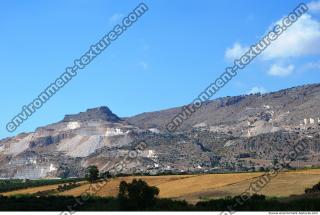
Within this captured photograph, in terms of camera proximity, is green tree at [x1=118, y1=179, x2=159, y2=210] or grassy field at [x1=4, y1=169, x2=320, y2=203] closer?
green tree at [x1=118, y1=179, x2=159, y2=210]

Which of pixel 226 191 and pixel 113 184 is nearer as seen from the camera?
pixel 226 191

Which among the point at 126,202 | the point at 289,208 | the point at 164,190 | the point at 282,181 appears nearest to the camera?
the point at 289,208

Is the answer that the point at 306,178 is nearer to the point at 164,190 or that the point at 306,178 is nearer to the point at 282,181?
the point at 282,181

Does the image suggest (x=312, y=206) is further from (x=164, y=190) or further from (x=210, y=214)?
(x=164, y=190)

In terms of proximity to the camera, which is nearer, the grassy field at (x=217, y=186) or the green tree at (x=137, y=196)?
the green tree at (x=137, y=196)

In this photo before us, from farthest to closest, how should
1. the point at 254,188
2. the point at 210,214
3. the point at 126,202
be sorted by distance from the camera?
the point at 254,188 < the point at 126,202 < the point at 210,214

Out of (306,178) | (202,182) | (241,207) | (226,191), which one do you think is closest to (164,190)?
(202,182)

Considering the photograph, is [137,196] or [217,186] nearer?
[137,196]

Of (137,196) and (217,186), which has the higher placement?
(217,186)
